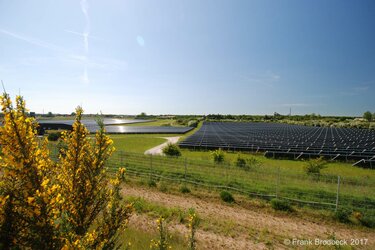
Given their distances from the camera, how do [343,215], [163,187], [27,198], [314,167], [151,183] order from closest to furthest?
1. [27,198]
2. [343,215]
3. [163,187]
4. [151,183]
5. [314,167]

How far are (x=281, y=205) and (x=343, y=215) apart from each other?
10.0ft

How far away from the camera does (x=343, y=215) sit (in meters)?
11.5

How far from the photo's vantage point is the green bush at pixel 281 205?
1248cm

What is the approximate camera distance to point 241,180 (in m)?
16.6

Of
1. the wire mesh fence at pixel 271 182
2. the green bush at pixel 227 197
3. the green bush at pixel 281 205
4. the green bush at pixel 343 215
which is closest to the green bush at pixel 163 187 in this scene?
the wire mesh fence at pixel 271 182

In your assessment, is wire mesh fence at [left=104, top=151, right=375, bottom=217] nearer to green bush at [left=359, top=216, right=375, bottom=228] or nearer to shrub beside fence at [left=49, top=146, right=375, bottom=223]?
shrub beside fence at [left=49, top=146, right=375, bottom=223]

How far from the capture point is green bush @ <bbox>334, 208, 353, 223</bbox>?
11.3m

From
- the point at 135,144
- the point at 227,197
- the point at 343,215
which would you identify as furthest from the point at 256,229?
the point at 135,144

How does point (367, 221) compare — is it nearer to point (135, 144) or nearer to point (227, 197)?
point (227, 197)

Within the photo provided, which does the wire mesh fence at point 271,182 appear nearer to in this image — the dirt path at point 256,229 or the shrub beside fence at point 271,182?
the shrub beside fence at point 271,182

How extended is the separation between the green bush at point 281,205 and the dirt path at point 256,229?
746mm

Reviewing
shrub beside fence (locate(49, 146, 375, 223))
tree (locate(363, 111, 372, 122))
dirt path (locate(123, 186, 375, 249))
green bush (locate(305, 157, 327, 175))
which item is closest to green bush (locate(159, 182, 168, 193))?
shrub beside fence (locate(49, 146, 375, 223))

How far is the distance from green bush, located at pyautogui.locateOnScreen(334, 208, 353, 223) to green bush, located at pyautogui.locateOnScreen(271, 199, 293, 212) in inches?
88.0

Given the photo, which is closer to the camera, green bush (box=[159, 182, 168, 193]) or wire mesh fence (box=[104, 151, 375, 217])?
wire mesh fence (box=[104, 151, 375, 217])
